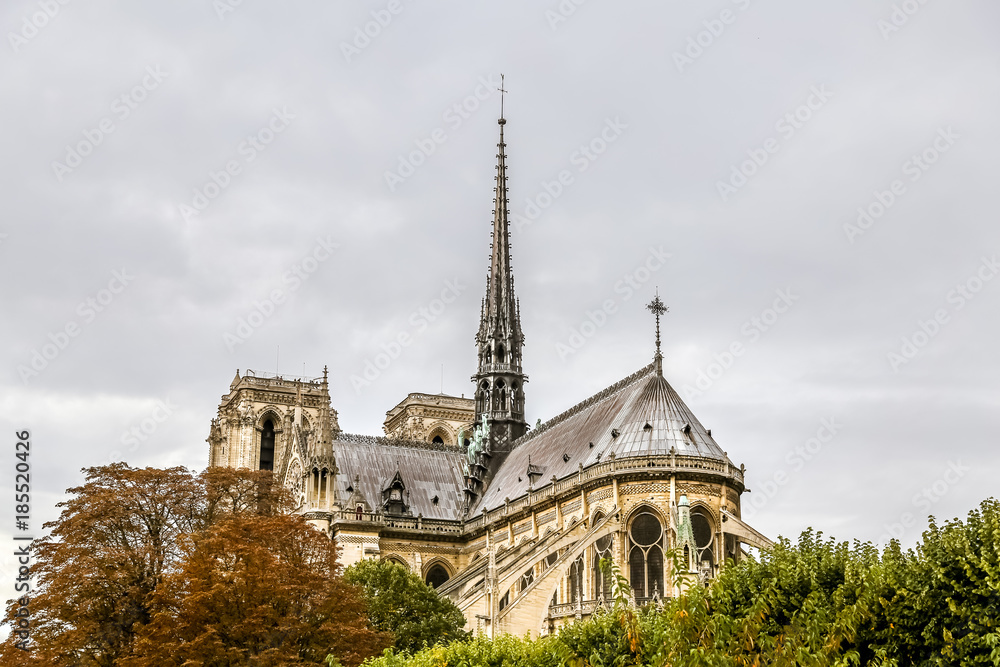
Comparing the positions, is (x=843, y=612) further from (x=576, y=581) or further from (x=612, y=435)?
(x=612, y=435)

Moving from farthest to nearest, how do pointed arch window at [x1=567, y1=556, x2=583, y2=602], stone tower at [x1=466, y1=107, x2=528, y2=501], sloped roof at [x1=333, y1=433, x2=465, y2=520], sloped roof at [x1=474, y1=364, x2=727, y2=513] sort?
stone tower at [x1=466, y1=107, x2=528, y2=501] → sloped roof at [x1=333, y1=433, x2=465, y2=520] → sloped roof at [x1=474, y1=364, x2=727, y2=513] → pointed arch window at [x1=567, y1=556, x2=583, y2=602]

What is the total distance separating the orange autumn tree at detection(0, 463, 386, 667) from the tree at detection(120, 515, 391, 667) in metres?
0.76

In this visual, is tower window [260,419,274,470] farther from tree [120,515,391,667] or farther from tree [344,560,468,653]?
tree [120,515,391,667]

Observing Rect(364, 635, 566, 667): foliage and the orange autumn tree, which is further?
the orange autumn tree

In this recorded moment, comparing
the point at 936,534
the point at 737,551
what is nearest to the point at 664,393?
the point at 737,551

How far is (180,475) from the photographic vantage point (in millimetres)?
55094

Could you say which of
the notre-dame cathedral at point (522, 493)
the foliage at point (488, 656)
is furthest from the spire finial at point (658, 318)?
the foliage at point (488, 656)

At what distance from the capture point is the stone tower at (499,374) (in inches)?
Answer: 3231

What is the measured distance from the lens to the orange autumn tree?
47.5 meters

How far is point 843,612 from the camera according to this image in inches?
912

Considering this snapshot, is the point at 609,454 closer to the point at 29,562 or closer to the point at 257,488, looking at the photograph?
the point at 257,488

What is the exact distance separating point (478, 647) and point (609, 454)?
2966 cm

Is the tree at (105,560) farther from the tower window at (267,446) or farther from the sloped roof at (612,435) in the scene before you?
the tower window at (267,446)

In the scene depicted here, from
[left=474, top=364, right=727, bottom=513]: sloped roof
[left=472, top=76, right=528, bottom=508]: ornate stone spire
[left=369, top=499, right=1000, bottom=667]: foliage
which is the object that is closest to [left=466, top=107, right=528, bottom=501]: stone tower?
[left=472, top=76, right=528, bottom=508]: ornate stone spire
